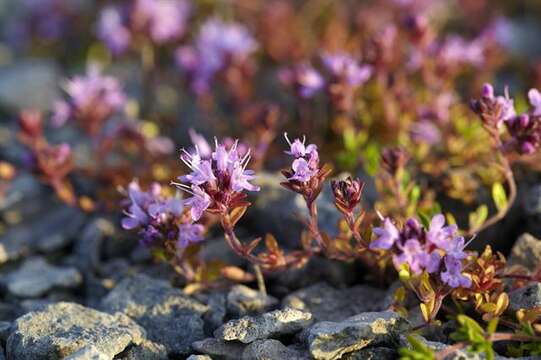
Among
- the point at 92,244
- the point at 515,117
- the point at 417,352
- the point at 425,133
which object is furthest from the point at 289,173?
the point at 425,133

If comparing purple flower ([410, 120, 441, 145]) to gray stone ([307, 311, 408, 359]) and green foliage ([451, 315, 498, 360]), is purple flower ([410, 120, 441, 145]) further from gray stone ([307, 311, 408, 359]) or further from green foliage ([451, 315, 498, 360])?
green foliage ([451, 315, 498, 360])

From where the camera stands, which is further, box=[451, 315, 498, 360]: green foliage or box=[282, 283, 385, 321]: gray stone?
box=[282, 283, 385, 321]: gray stone

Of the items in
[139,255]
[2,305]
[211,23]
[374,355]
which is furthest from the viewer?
[211,23]

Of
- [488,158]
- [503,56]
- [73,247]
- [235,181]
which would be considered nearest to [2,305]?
[73,247]

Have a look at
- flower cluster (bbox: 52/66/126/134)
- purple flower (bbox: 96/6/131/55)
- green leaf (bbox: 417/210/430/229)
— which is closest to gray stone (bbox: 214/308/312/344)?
green leaf (bbox: 417/210/430/229)

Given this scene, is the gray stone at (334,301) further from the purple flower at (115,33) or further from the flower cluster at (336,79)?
the purple flower at (115,33)

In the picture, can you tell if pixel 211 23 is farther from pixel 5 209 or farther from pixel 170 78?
pixel 5 209
